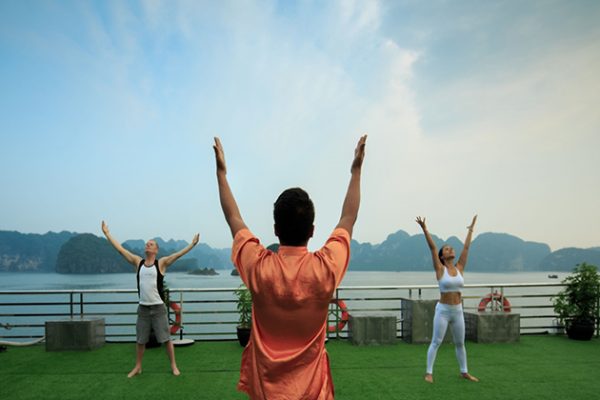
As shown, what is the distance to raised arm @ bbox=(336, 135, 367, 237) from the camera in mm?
1649

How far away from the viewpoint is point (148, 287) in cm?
638

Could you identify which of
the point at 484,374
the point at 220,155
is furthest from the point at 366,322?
the point at 220,155

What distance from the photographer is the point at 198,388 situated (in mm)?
5930

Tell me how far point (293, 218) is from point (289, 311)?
29 centimetres

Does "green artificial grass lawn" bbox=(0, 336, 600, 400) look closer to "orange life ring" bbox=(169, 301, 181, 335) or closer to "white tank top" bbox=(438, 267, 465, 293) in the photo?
"orange life ring" bbox=(169, 301, 181, 335)

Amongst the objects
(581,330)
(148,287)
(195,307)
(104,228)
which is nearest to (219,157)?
(104,228)

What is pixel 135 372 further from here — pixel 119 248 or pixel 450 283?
pixel 450 283

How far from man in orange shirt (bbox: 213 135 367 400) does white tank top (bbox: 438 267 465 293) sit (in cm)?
491

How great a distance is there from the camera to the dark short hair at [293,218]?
1506 millimetres

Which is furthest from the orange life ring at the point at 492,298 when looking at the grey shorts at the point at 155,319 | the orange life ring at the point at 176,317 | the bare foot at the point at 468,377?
the grey shorts at the point at 155,319

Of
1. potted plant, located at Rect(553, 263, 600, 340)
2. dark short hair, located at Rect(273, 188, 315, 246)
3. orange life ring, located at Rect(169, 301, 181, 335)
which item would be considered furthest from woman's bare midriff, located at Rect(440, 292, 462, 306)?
orange life ring, located at Rect(169, 301, 181, 335)

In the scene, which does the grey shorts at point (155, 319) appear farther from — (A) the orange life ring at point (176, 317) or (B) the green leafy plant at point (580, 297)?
(B) the green leafy plant at point (580, 297)

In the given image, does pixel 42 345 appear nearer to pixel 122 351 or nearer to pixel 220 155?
pixel 122 351

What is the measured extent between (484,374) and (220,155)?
6.15 metres
